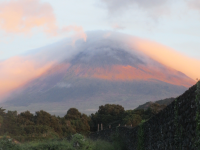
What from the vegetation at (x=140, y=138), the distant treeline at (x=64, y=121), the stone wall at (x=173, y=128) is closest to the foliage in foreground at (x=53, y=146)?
the stone wall at (x=173, y=128)

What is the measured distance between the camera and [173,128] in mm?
9141

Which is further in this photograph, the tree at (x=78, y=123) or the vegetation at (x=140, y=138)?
the tree at (x=78, y=123)

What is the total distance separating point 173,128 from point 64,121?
49387 mm

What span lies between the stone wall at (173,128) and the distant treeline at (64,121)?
30.4 meters

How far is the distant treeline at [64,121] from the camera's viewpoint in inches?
1767

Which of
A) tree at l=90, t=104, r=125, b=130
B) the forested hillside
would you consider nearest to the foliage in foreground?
the forested hillside

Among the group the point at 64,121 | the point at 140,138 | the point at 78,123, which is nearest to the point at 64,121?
the point at 64,121

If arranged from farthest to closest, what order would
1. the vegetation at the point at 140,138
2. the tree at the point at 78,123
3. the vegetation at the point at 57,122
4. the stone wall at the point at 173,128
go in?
the tree at the point at 78,123 < the vegetation at the point at 57,122 < the vegetation at the point at 140,138 < the stone wall at the point at 173,128

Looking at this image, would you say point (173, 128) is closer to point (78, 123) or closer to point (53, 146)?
point (53, 146)

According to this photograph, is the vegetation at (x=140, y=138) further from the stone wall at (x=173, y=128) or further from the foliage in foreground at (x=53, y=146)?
the foliage in foreground at (x=53, y=146)

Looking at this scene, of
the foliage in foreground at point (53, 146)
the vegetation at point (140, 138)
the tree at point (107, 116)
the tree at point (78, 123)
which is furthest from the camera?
the tree at point (107, 116)

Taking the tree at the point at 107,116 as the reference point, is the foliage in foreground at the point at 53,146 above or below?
below

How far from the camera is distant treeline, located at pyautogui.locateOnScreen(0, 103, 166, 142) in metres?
44.9

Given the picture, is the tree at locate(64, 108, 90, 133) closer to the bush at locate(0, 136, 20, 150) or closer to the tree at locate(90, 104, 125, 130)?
the tree at locate(90, 104, 125, 130)
